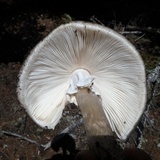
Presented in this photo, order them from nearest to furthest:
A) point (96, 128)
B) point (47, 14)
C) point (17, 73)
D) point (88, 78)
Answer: point (96, 128)
point (88, 78)
point (17, 73)
point (47, 14)

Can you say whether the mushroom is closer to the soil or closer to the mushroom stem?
the mushroom stem

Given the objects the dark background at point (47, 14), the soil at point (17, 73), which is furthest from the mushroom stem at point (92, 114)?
the dark background at point (47, 14)

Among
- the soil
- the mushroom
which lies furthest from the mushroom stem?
the soil

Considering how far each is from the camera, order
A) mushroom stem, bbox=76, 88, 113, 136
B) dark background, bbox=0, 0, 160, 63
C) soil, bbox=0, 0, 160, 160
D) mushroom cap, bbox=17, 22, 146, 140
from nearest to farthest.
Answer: mushroom cap, bbox=17, 22, 146, 140 < mushroom stem, bbox=76, 88, 113, 136 < soil, bbox=0, 0, 160, 160 < dark background, bbox=0, 0, 160, 63

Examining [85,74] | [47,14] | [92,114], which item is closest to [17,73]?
[47,14]

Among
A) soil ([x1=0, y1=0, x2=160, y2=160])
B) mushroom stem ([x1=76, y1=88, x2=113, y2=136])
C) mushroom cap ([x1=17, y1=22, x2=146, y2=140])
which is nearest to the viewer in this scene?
mushroom cap ([x1=17, y1=22, x2=146, y2=140])

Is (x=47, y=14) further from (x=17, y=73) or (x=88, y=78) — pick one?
(x=88, y=78)
